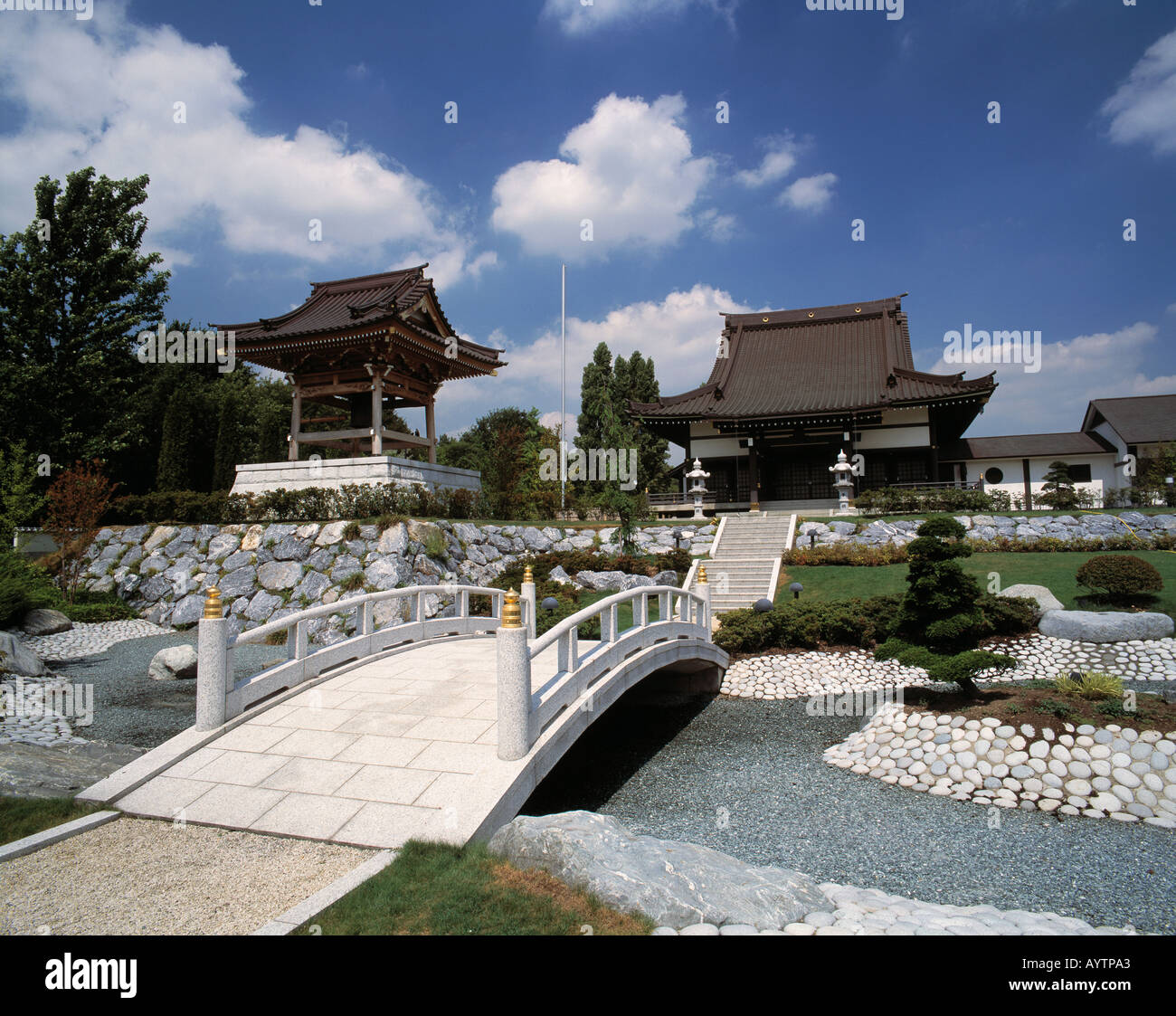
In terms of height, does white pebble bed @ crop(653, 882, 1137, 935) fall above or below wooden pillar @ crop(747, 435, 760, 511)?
below

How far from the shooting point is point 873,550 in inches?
704

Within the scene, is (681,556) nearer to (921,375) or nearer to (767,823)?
(767,823)

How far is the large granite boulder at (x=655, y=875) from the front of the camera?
419 centimetres

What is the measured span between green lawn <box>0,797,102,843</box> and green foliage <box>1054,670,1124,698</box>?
37.0 feet

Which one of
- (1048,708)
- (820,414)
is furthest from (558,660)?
(820,414)

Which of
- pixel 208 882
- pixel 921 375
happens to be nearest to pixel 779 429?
pixel 921 375

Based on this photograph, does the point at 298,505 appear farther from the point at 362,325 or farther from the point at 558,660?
the point at 558,660

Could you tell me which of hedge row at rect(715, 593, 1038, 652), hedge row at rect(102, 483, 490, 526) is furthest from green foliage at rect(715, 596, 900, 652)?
hedge row at rect(102, 483, 490, 526)

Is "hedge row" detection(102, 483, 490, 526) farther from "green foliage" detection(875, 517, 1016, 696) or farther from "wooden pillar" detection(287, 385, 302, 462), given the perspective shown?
"green foliage" detection(875, 517, 1016, 696)

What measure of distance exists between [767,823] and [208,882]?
17.9 feet

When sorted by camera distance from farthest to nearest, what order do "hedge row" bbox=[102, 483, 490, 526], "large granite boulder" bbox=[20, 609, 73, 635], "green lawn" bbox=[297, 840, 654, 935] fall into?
"hedge row" bbox=[102, 483, 490, 526]
"large granite boulder" bbox=[20, 609, 73, 635]
"green lawn" bbox=[297, 840, 654, 935]

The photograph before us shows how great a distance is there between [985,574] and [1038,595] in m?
2.09

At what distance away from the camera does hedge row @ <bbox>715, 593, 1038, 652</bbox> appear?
41.4 feet
